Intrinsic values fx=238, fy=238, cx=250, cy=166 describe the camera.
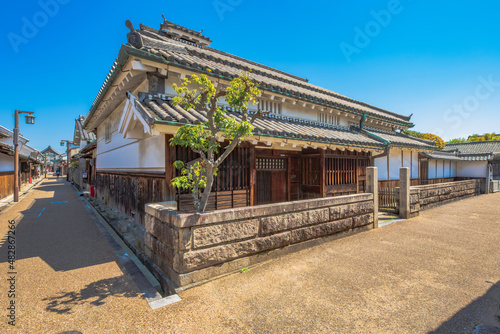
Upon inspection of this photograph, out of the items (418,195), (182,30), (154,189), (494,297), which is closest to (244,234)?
(154,189)

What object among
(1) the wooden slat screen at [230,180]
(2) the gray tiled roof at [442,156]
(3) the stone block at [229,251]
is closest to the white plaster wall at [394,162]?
(2) the gray tiled roof at [442,156]

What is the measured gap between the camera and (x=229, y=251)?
14.3ft

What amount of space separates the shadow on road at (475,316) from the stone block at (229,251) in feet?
9.06

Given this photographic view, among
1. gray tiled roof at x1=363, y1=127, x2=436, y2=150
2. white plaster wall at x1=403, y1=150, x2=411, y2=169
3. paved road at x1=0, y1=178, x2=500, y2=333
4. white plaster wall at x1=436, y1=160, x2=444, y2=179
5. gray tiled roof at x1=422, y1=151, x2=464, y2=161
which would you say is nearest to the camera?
paved road at x1=0, y1=178, x2=500, y2=333

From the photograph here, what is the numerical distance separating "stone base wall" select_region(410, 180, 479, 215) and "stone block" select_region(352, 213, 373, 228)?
3135 mm

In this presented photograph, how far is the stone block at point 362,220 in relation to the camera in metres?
6.97

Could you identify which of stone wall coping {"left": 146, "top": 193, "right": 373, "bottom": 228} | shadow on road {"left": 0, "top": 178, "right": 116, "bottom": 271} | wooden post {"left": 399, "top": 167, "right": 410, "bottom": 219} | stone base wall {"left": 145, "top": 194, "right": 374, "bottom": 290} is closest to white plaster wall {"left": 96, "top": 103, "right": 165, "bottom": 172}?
stone base wall {"left": 145, "top": 194, "right": 374, "bottom": 290}

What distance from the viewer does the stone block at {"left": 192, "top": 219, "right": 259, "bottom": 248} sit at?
4023 mm

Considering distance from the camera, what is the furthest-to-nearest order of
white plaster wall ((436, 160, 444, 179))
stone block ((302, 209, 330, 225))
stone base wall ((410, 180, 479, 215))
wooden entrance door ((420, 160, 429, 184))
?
white plaster wall ((436, 160, 444, 179))
wooden entrance door ((420, 160, 429, 184))
stone base wall ((410, 180, 479, 215))
stone block ((302, 209, 330, 225))

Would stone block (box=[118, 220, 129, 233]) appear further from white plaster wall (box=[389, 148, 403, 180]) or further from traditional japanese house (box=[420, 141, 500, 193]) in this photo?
traditional japanese house (box=[420, 141, 500, 193])

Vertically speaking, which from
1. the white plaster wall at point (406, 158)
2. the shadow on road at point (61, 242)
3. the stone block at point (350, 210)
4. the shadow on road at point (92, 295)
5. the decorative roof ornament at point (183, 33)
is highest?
the decorative roof ornament at point (183, 33)

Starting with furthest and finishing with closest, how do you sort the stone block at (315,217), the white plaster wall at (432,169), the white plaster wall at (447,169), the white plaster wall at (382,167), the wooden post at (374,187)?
the white plaster wall at (447,169), the white plaster wall at (432,169), the white plaster wall at (382,167), the wooden post at (374,187), the stone block at (315,217)

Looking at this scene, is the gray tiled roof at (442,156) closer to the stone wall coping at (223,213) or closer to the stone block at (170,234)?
the stone wall coping at (223,213)

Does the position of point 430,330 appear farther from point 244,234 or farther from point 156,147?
point 156,147
